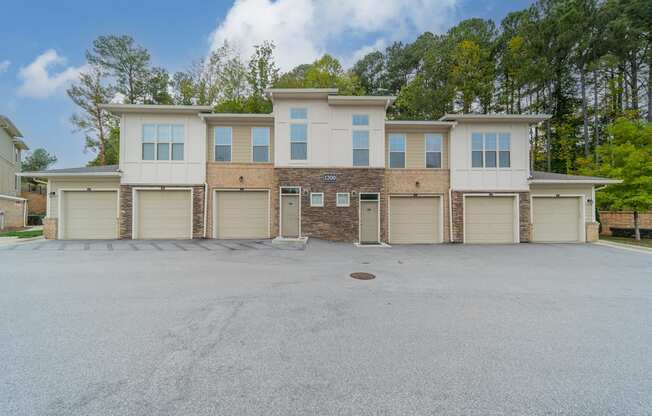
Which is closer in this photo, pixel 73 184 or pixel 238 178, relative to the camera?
pixel 73 184

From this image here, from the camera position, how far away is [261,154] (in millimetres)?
12430

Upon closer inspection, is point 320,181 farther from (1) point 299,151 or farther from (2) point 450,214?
(2) point 450,214

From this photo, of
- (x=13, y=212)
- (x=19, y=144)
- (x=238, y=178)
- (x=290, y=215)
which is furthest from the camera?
(x=19, y=144)

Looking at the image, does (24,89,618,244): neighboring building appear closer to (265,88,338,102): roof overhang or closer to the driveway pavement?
(265,88,338,102): roof overhang

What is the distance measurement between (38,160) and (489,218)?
204 ft

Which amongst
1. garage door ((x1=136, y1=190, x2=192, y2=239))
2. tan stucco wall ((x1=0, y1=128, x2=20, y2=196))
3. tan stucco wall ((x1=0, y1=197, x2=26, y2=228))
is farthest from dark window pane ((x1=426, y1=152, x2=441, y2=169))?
tan stucco wall ((x1=0, y1=128, x2=20, y2=196))

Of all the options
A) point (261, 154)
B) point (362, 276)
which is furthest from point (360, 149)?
point (362, 276)

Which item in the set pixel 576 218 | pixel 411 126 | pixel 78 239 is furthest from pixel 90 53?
pixel 576 218

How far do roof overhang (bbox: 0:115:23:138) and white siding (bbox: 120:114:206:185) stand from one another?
16.4 meters

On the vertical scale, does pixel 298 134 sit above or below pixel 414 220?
above

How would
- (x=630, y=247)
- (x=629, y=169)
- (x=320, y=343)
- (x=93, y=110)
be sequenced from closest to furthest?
(x=320, y=343), (x=630, y=247), (x=629, y=169), (x=93, y=110)

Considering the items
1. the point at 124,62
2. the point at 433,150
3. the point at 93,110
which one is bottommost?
the point at 433,150

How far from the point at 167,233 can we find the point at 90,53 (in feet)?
55.9

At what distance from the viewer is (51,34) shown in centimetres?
1562
